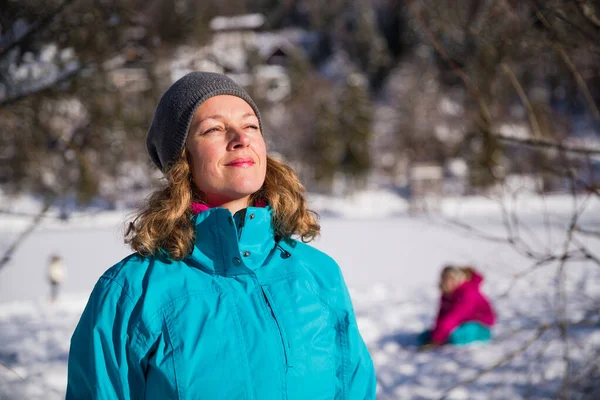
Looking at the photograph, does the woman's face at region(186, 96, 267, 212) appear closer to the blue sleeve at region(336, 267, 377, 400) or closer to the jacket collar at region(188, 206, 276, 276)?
the jacket collar at region(188, 206, 276, 276)

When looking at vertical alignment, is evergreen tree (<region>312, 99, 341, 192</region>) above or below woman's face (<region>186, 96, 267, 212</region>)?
above

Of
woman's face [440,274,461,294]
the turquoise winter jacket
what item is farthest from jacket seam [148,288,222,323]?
woman's face [440,274,461,294]

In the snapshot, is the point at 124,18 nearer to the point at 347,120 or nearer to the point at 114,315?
the point at 114,315

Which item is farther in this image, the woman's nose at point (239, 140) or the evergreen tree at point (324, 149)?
the evergreen tree at point (324, 149)

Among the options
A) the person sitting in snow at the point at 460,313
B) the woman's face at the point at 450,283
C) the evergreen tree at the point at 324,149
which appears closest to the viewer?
the person sitting in snow at the point at 460,313

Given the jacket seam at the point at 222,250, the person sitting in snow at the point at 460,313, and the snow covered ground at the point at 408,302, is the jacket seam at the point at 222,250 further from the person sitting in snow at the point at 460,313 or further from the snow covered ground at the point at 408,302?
the person sitting in snow at the point at 460,313

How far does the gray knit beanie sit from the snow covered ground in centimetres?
36

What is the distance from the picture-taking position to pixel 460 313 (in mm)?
5789

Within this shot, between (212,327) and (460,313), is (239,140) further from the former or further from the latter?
(460,313)

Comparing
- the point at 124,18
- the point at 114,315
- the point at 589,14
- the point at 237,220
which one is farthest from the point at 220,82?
the point at 124,18

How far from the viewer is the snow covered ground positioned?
14.6 feet

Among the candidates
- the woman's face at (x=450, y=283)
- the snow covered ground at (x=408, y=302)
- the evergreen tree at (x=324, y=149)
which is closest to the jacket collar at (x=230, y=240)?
the snow covered ground at (x=408, y=302)

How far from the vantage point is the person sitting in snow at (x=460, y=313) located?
578cm

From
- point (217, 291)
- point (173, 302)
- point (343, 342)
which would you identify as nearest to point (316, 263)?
point (343, 342)
